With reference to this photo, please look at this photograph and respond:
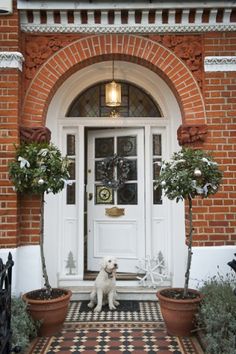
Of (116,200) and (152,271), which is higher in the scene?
(116,200)

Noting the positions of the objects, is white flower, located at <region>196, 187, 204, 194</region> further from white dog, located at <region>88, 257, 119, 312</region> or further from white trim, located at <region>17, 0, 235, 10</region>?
white trim, located at <region>17, 0, 235, 10</region>

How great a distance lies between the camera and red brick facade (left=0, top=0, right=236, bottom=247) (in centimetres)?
451

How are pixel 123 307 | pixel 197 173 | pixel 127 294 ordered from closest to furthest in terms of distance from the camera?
1. pixel 197 173
2. pixel 123 307
3. pixel 127 294

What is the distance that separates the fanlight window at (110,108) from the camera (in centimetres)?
553

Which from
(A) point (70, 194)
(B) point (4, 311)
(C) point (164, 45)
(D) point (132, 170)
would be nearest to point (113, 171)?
(D) point (132, 170)

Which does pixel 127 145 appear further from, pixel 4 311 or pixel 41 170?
pixel 4 311

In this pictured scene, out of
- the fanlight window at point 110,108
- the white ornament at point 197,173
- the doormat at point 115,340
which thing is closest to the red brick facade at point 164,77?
the fanlight window at point 110,108

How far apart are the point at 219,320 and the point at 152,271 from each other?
201 cm

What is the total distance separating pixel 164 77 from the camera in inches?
188

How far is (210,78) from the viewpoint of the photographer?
4.63 m

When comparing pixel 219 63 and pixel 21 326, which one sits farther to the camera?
pixel 219 63

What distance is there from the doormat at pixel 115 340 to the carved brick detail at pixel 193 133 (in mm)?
2320

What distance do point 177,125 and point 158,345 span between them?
9.97 feet

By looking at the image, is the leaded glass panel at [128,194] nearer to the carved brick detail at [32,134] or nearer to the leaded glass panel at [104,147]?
the leaded glass panel at [104,147]
